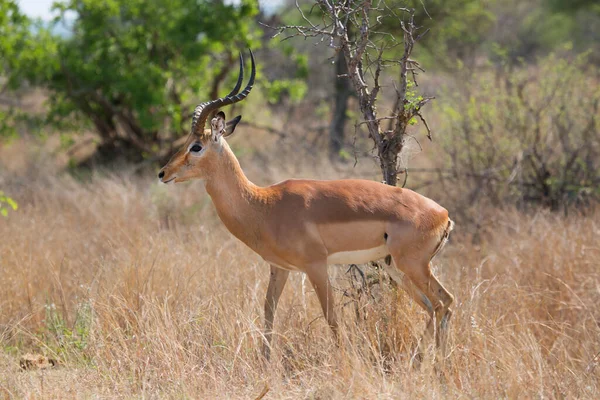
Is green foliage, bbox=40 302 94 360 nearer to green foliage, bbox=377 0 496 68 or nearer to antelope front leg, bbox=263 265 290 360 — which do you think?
antelope front leg, bbox=263 265 290 360

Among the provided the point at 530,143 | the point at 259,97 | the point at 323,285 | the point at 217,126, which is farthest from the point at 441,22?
the point at 323,285

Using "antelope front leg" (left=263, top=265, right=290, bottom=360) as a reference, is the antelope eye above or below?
above

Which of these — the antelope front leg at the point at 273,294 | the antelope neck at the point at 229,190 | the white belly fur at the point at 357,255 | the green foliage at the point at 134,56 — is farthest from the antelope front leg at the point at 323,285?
the green foliage at the point at 134,56

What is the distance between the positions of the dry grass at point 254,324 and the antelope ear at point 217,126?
1.12 m

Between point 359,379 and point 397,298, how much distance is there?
1.05m

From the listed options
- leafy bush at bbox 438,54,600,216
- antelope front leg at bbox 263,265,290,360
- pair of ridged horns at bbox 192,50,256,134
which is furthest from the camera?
leafy bush at bbox 438,54,600,216

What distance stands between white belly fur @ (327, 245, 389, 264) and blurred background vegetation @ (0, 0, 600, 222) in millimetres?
2349

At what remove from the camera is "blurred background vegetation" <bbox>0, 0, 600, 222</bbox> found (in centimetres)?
924

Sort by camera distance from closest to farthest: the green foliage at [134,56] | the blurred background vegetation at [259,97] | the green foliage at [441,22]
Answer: the blurred background vegetation at [259,97] → the green foliage at [134,56] → the green foliage at [441,22]

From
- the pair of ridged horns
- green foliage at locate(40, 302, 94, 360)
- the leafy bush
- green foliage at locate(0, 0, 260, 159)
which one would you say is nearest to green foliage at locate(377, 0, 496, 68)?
green foliage at locate(0, 0, 260, 159)

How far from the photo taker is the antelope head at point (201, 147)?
15.6 feet

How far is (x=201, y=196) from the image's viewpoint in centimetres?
1002

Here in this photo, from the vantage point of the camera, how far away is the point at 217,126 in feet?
15.9

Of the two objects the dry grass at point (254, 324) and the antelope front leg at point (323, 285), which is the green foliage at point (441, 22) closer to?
the dry grass at point (254, 324)
